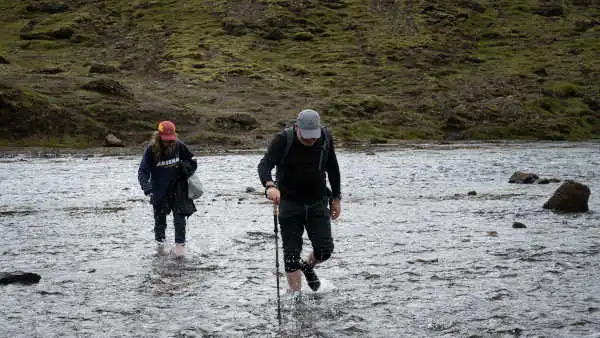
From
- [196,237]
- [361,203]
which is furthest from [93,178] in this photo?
[196,237]

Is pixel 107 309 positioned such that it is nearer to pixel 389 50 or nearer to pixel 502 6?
pixel 389 50

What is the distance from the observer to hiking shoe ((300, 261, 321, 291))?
950 centimetres

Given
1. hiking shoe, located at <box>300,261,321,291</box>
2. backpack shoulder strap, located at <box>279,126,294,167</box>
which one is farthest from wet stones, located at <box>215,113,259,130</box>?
backpack shoulder strap, located at <box>279,126,294,167</box>

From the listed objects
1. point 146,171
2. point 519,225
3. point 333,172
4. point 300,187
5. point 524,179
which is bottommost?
point 524,179

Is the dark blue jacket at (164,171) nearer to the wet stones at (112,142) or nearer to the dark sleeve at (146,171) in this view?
the dark sleeve at (146,171)

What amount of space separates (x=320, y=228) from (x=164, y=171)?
4187 millimetres

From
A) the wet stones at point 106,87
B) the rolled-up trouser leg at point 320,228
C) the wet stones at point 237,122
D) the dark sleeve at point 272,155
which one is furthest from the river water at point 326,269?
the wet stones at point 106,87

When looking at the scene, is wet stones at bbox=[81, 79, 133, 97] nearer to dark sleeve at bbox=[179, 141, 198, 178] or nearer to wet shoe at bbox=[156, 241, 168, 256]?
wet shoe at bbox=[156, 241, 168, 256]

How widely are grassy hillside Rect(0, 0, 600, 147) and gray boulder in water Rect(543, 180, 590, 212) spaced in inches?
1403

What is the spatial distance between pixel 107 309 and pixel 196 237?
5397 mm

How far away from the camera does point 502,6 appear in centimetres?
12938

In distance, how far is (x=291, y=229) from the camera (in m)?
9.19

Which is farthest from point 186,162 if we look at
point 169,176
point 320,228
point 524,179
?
point 524,179

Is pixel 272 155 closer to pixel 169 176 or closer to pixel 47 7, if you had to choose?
pixel 169 176
